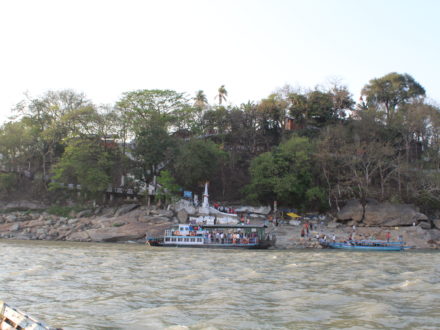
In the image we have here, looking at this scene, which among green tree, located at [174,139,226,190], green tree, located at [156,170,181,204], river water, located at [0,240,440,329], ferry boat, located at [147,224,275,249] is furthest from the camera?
green tree, located at [174,139,226,190]

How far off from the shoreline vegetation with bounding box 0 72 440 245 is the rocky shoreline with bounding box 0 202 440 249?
614 millimetres

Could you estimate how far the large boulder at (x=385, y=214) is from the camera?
46.9 meters

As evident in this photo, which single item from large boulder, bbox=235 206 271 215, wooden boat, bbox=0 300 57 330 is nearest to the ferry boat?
large boulder, bbox=235 206 271 215

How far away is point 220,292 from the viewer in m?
17.4

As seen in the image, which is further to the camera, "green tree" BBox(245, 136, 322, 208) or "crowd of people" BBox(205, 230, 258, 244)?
"green tree" BBox(245, 136, 322, 208)

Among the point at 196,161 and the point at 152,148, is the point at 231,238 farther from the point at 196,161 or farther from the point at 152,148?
the point at 152,148

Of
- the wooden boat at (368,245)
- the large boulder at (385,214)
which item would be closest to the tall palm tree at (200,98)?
the large boulder at (385,214)

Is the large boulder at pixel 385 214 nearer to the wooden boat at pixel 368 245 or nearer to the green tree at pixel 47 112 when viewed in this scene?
the wooden boat at pixel 368 245

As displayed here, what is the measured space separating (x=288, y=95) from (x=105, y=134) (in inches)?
992

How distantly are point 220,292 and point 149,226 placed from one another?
27336 mm

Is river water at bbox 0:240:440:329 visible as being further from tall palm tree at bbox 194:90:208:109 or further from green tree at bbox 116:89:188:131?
tall palm tree at bbox 194:90:208:109

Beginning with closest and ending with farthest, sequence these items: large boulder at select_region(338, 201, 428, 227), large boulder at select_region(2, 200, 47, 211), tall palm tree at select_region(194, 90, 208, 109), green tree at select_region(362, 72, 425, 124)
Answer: large boulder at select_region(338, 201, 428, 227) < large boulder at select_region(2, 200, 47, 211) < green tree at select_region(362, 72, 425, 124) < tall palm tree at select_region(194, 90, 208, 109)

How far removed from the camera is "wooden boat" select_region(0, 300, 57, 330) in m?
8.80

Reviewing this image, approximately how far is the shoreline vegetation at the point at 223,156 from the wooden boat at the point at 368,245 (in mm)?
8182
